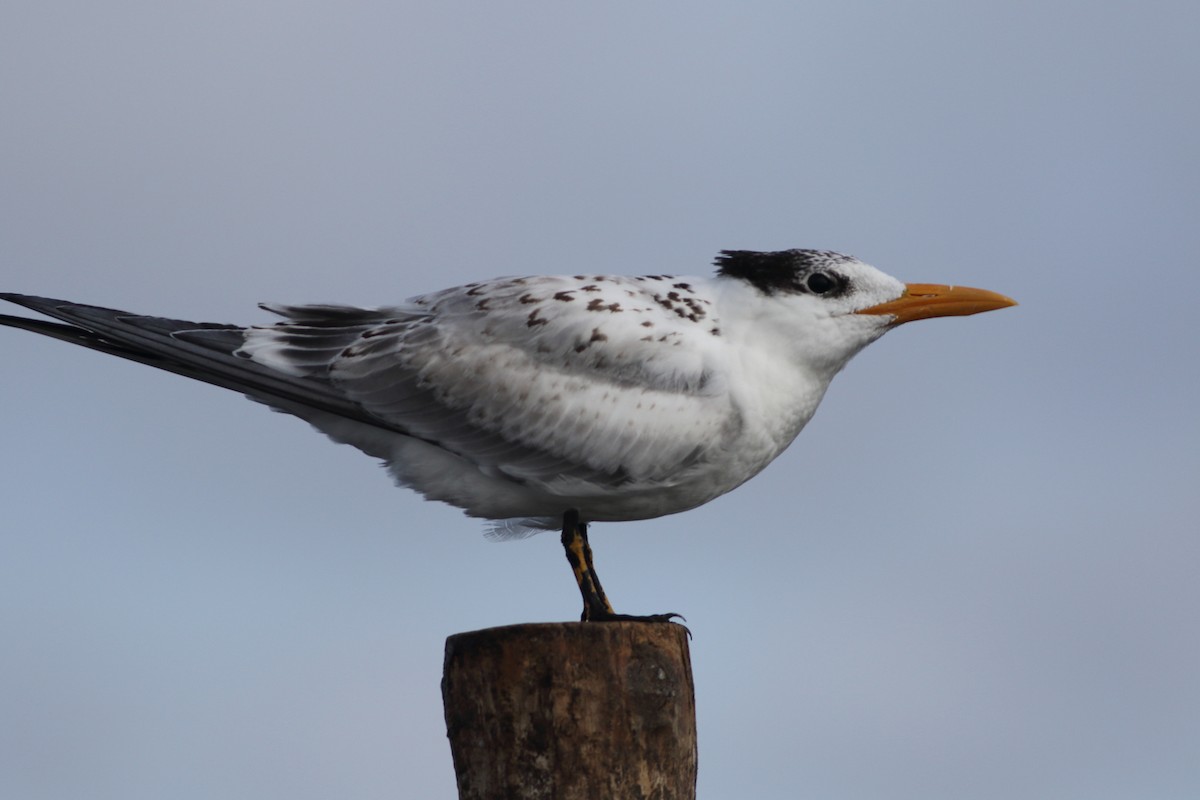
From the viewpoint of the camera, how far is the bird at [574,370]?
705 cm

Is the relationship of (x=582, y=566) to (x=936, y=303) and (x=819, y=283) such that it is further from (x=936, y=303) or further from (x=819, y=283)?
(x=936, y=303)

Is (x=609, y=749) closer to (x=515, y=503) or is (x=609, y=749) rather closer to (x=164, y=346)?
(x=515, y=503)

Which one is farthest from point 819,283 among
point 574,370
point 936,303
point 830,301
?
point 574,370

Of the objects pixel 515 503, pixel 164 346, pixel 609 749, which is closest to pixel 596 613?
pixel 515 503

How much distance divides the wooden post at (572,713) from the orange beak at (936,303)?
7.47 feet

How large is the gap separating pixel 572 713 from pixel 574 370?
1.83 metres

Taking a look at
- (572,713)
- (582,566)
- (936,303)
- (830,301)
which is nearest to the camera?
(572,713)

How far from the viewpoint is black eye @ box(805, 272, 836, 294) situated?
742cm

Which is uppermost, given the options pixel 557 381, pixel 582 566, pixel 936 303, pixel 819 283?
pixel 819 283

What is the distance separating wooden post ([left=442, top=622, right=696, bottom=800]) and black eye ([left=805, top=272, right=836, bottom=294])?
6.96 ft

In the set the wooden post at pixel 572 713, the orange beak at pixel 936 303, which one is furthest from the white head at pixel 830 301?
the wooden post at pixel 572 713

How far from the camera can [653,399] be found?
23.0 feet

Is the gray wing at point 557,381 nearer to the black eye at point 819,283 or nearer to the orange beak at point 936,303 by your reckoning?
the black eye at point 819,283

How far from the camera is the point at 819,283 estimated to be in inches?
293
